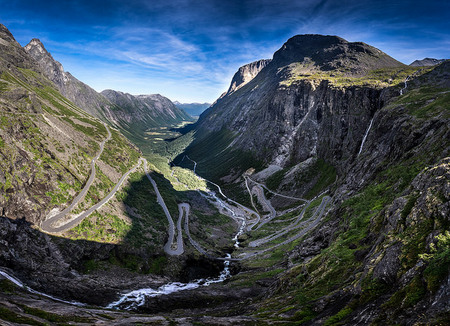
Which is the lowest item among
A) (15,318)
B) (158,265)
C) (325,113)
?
(158,265)

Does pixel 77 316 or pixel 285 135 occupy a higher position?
pixel 285 135

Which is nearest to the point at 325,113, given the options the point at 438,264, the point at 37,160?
the point at 37,160

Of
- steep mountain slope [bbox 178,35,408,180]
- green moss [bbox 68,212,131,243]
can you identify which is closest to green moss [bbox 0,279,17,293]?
green moss [bbox 68,212,131,243]

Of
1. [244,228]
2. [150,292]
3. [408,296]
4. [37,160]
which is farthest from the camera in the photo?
[244,228]

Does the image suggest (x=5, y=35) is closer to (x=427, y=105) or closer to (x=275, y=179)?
(x=275, y=179)

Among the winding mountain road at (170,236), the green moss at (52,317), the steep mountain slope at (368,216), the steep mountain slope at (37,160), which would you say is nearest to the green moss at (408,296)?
the steep mountain slope at (368,216)

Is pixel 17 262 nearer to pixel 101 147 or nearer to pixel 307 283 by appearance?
pixel 307 283

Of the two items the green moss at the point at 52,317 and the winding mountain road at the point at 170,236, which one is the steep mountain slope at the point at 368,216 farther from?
the winding mountain road at the point at 170,236

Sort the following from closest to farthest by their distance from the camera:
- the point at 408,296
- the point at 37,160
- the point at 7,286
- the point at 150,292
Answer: the point at 408,296
the point at 7,286
the point at 150,292
the point at 37,160

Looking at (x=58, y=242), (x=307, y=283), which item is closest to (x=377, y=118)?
(x=307, y=283)
